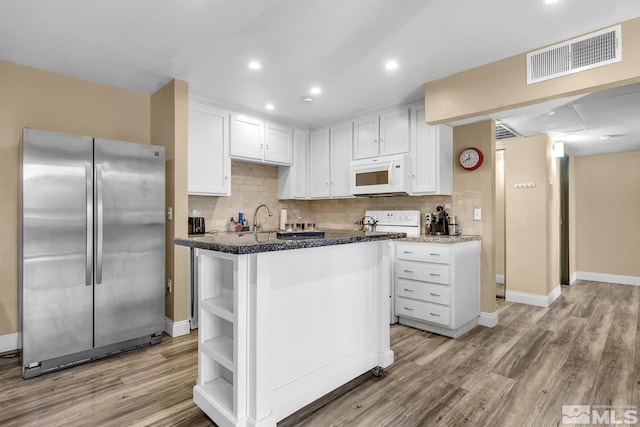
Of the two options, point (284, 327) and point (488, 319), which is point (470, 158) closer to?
→ point (488, 319)

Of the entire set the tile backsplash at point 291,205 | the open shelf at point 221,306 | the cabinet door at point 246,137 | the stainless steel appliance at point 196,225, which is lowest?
the open shelf at point 221,306

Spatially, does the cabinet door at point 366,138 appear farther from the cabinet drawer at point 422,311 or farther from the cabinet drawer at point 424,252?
the cabinet drawer at point 422,311

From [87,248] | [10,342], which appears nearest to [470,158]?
[87,248]

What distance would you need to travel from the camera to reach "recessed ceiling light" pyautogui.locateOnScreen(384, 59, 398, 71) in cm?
284

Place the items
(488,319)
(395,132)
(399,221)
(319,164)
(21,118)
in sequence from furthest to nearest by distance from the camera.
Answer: (319,164), (399,221), (395,132), (488,319), (21,118)

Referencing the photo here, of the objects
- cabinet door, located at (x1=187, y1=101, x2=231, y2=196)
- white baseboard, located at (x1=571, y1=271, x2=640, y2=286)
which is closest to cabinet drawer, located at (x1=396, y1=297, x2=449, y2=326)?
cabinet door, located at (x1=187, y1=101, x2=231, y2=196)

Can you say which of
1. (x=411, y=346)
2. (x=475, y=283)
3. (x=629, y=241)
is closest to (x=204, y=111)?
(x=411, y=346)

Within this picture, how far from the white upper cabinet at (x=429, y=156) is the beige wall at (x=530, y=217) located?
1.46 m

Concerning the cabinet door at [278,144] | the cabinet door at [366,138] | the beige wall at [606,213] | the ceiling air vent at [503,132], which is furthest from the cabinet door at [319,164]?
the beige wall at [606,213]

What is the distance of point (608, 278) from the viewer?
234 inches

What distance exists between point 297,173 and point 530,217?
3304 mm

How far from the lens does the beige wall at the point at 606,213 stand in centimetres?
572

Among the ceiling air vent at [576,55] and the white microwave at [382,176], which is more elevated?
the ceiling air vent at [576,55]

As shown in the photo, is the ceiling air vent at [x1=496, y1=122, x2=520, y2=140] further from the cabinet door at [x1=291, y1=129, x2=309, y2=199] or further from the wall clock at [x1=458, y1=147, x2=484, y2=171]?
the cabinet door at [x1=291, y1=129, x2=309, y2=199]
